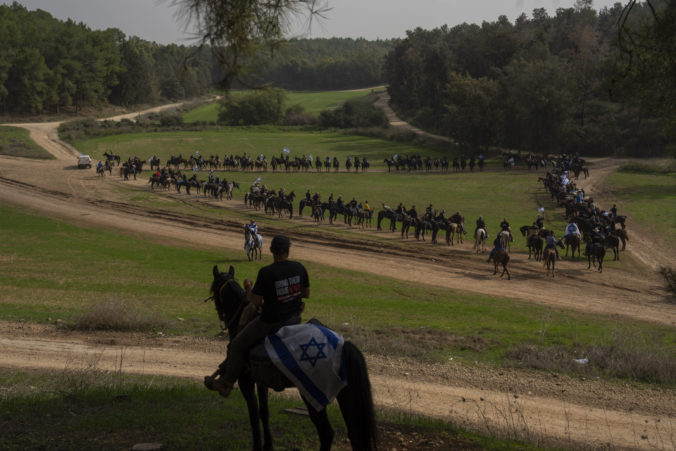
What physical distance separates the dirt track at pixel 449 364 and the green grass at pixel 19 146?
17517mm

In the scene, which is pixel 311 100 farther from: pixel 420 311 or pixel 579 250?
pixel 420 311

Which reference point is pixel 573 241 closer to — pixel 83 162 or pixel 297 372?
pixel 297 372

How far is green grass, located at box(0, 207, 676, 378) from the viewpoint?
14539 millimetres

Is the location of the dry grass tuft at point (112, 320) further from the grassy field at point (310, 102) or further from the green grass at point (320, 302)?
the grassy field at point (310, 102)

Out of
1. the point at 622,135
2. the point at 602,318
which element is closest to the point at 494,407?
the point at 602,318

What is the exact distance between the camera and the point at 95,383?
31.8ft

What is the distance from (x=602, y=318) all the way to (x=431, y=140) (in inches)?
2531

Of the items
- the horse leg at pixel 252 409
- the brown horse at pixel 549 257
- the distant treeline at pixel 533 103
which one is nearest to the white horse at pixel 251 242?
the brown horse at pixel 549 257

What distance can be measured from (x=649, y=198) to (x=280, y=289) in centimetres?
4587

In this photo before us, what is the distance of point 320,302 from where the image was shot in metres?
18.9

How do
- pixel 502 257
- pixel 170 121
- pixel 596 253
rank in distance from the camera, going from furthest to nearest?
pixel 170 121 < pixel 596 253 < pixel 502 257

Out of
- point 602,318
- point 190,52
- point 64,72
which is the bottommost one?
point 602,318

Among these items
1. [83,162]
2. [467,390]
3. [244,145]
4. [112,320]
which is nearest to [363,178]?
[244,145]

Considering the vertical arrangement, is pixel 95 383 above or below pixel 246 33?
below
